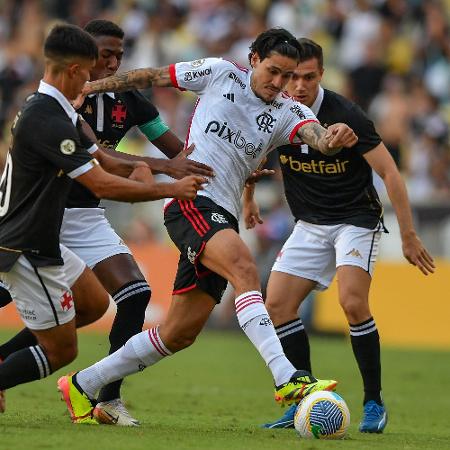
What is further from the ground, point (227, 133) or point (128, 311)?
point (227, 133)

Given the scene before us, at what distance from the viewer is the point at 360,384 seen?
509 inches

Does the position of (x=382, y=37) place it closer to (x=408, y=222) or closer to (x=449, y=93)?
(x=449, y=93)

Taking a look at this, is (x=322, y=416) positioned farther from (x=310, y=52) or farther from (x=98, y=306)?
(x=310, y=52)

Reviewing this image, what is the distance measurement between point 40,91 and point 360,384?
264 inches

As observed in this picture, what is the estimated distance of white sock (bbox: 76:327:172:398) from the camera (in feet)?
27.0

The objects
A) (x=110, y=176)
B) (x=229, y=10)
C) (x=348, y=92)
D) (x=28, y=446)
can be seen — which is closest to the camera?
(x=28, y=446)

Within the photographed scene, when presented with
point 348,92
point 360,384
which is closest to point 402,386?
point 360,384

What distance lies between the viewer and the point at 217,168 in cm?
842

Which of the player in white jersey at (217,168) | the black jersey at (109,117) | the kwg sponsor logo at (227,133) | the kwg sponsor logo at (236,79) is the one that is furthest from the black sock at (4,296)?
the kwg sponsor logo at (236,79)

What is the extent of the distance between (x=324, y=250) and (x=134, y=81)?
7.30ft

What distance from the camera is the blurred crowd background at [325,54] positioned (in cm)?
1933

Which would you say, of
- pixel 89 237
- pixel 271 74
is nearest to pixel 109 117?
pixel 89 237

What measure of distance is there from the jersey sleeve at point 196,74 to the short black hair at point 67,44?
129cm

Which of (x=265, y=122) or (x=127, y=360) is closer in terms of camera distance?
(x=127, y=360)
